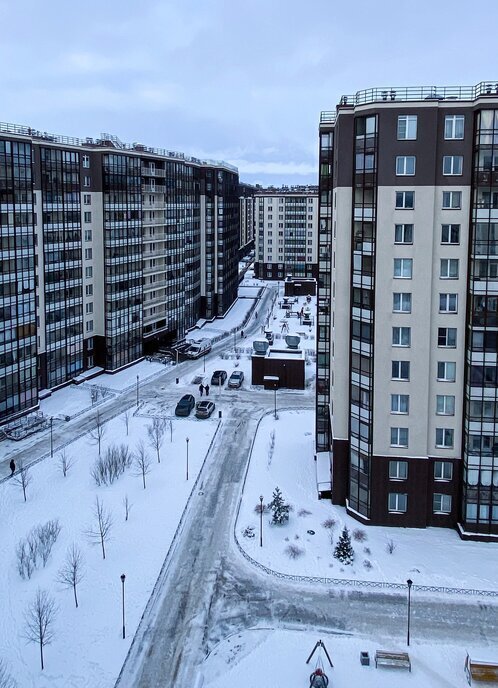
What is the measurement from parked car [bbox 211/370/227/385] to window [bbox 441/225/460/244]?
35.5 metres

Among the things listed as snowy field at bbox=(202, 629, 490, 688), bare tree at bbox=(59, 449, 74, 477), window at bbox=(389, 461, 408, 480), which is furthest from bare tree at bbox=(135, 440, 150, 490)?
snowy field at bbox=(202, 629, 490, 688)

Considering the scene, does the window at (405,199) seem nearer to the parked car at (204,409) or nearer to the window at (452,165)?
the window at (452,165)

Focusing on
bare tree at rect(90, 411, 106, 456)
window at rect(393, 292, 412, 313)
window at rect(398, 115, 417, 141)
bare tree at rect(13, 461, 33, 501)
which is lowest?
bare tree at rect(13, 461, 33, 501)

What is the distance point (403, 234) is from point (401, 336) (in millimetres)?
5514

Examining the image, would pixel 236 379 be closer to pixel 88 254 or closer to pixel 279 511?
pixel 88 254

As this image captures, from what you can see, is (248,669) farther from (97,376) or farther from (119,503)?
(97,376)

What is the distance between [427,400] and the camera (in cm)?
3497

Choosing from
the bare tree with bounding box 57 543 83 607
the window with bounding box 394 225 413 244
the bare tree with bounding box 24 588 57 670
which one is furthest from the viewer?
the window with bounding box 394 225 413 244

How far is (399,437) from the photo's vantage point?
35.7 metres

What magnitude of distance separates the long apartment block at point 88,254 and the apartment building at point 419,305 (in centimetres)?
2822

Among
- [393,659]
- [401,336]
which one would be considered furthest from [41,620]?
[401,336]

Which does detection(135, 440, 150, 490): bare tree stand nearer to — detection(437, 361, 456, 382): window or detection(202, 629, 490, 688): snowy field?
detection(202, 629, 490, 688): snowy field

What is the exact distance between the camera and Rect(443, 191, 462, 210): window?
110 ft

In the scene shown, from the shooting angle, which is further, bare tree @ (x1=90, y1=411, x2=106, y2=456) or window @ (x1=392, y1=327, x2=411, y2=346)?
bare tree @ (x1=90, y1=411, x2=106, y2=456)
